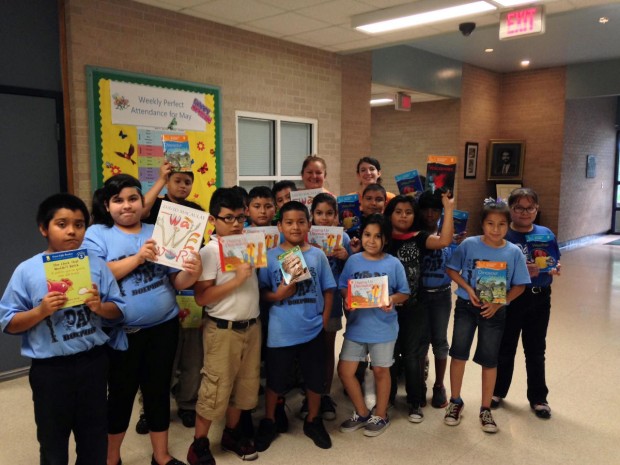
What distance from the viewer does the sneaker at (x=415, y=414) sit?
2.98 meters

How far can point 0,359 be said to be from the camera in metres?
3.71

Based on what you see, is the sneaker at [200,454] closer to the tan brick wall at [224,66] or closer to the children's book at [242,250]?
the children's book at [242,250]

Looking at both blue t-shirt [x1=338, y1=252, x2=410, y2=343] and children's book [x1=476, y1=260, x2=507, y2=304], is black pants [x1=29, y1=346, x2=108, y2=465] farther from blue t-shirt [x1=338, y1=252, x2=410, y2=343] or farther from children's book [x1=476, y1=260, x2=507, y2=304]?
children's book [x1=476, y1=260, x2=507, y2=304]

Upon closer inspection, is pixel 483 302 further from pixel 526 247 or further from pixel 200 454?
pixel 200 454

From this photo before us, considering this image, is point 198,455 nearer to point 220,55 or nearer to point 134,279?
point 134,279

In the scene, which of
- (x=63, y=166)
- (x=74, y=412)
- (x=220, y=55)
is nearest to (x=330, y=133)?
(x=220, y=55)

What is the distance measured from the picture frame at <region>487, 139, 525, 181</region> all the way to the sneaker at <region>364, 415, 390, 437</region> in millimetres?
7660

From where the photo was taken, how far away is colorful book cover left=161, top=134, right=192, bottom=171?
258 cm

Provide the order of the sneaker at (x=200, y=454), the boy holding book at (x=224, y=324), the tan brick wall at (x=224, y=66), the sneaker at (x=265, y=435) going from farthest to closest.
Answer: the tan brick wall at (x=224, y=66) < the sneaker at (x=265, y=435) < the sneaker at (x=200, y=454) < the boy holding book at (x=224, y=324)

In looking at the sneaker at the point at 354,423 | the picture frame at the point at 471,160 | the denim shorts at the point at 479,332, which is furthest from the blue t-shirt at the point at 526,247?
the picture frame at the point at 471,160

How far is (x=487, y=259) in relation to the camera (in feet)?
9.12

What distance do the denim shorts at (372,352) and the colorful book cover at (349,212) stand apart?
78cm

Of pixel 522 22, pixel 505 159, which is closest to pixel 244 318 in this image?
pixel 522 22

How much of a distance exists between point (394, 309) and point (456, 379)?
59 centimetres
